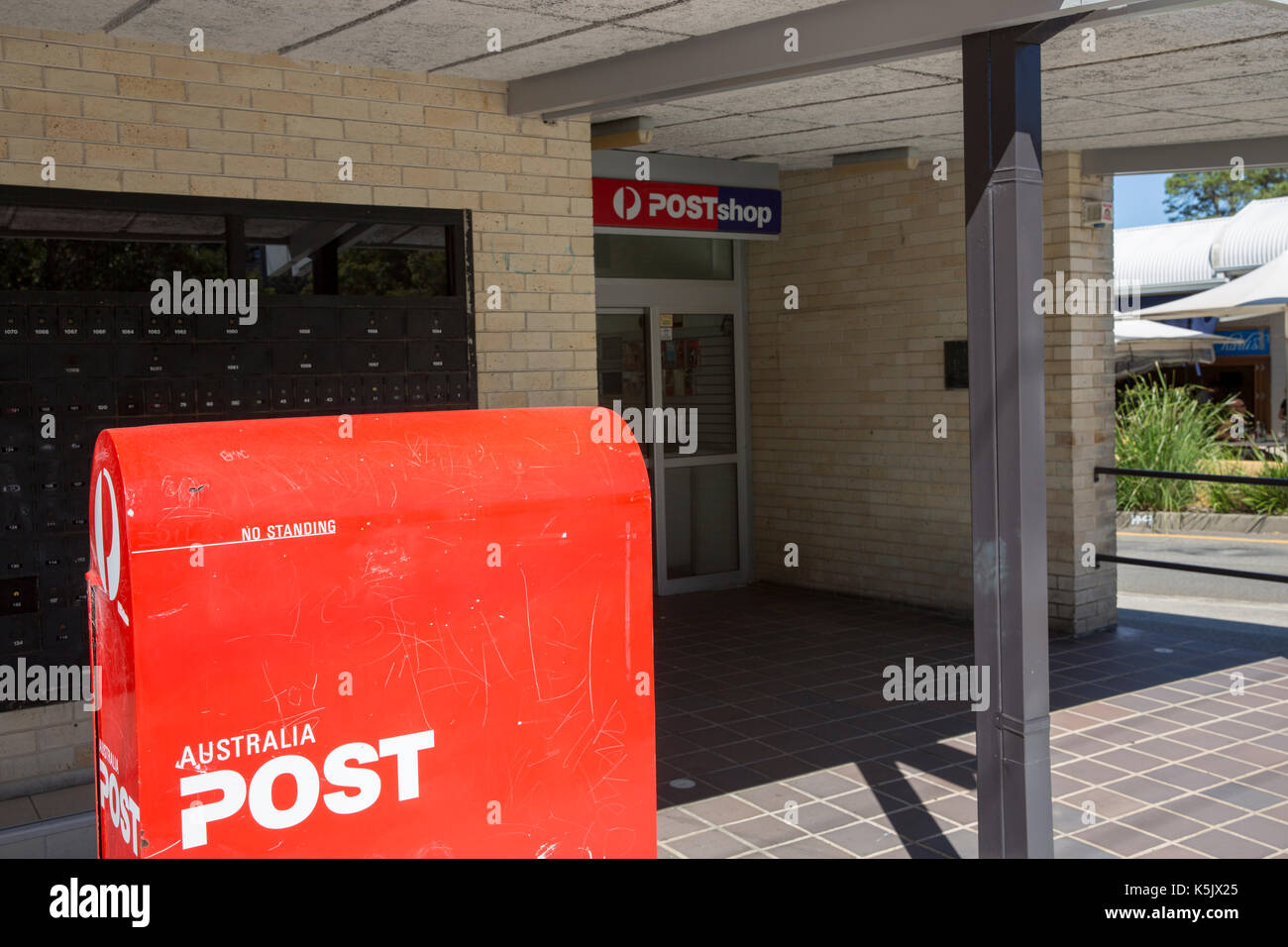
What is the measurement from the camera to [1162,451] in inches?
491

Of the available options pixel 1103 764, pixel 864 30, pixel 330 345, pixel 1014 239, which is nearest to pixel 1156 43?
pixel 864 30

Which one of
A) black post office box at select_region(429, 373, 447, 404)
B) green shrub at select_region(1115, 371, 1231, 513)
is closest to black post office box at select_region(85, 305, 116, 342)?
black post office box at select_region(429, 373, 447, 404)

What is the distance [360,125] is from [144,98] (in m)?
0.98

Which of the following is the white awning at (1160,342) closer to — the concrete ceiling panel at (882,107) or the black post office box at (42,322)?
the concrete ceiling panel at (882,107)

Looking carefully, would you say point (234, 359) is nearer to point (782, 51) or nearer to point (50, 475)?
point (50, 475)

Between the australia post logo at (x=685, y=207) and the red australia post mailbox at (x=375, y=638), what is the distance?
6056 millimetres

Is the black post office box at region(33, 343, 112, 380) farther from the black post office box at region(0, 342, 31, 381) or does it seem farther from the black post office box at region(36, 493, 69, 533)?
the black post office box at region(36, 493, 69, 533)

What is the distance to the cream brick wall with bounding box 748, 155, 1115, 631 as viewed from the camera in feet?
26.7

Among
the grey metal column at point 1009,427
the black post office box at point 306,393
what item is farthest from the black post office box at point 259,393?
the grey metal column at point 1009,427

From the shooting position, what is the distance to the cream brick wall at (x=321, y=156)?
4.82 meters

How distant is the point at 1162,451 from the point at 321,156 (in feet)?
32.7

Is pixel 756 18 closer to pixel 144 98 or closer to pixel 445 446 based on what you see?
pixel 144 98

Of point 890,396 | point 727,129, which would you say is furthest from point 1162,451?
point 727,129

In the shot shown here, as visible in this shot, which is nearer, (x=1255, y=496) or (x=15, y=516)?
(x=15, y=516)
